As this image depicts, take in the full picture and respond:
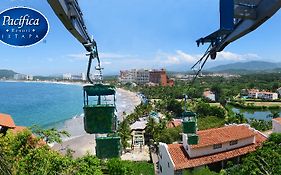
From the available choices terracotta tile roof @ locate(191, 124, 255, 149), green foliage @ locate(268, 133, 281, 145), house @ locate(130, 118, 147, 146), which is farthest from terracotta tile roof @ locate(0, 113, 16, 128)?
house @ locate(130, 118, 147, 146)

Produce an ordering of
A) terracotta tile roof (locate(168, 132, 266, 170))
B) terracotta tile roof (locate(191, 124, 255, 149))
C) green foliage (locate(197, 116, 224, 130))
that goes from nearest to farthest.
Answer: terracotta tile roof (locate(168, 132, 266, 170)) → terracotta tile roof (locate(191, 124, 255, 149)) → green foliage (locate(197, 116, 224, 130))

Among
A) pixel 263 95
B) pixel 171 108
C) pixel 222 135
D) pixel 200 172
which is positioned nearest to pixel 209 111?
pixel 171 108

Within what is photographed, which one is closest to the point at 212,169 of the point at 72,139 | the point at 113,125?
the point at 113,125

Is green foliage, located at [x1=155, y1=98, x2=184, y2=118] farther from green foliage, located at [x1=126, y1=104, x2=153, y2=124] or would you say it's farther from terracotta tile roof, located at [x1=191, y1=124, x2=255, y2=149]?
terracotta tile roof, located at [x1=191, y1=124, x2=255, y2=149]

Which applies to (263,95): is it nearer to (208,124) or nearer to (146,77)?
(208,124)

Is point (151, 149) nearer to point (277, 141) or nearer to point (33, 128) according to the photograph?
point (277, 141)

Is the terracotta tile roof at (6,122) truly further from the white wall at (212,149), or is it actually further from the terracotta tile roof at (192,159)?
the white wall at (212,149)

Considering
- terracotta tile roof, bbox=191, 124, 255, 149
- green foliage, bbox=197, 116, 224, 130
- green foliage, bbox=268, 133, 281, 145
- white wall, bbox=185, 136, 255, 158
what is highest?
green foliage, bbox=268, 133, 281, 145

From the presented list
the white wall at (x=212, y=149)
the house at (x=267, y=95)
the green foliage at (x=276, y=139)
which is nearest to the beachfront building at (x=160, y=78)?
the house at (x=267, y=95)
